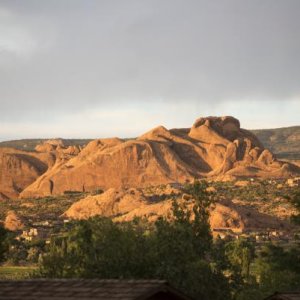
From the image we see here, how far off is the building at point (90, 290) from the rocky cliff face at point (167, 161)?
358 feet

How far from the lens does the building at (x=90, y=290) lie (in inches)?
509

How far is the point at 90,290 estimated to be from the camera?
519 inches

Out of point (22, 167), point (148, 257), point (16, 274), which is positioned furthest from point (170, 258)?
point (22, 167)

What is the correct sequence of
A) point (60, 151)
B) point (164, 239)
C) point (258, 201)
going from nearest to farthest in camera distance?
1. point (164, 239)
2. point (258, 201)
3. point (60, 151)

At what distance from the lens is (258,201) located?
106 metres

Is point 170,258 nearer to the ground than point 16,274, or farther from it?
farther from it

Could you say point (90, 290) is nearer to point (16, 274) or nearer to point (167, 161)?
point (16, 274)

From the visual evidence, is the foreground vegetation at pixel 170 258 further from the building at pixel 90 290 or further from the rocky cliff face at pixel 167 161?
the rocky cliff face at pixel 167 161

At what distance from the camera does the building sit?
12.9m

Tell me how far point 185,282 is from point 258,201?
76917 mm

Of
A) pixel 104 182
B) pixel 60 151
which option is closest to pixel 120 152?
pixel 104 182

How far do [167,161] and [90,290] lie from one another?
115m

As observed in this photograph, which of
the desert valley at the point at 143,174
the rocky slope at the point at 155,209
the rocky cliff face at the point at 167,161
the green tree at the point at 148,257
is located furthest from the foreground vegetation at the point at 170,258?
the rocky cliff face at the point at 167,161

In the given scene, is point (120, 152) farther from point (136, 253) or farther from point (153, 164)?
point (136, 253)
